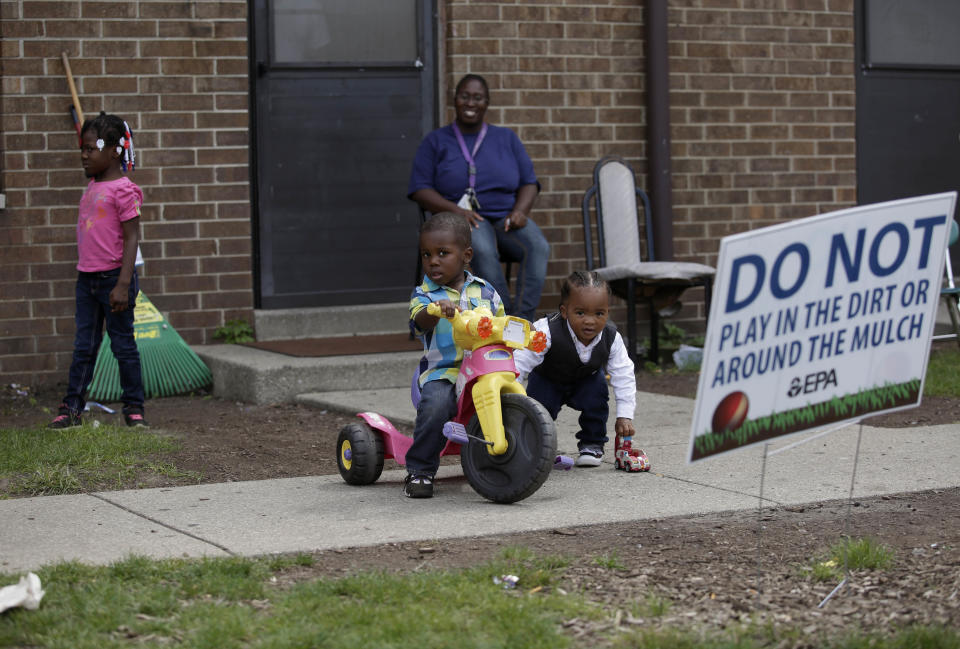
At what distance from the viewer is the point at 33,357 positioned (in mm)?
8734

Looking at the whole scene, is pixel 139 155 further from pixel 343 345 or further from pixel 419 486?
pixel 419 486

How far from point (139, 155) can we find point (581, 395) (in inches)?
173

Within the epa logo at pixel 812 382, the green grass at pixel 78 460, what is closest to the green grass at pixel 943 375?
the epa logo at pixel 812 382

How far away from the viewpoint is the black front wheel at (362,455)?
544 centimetres

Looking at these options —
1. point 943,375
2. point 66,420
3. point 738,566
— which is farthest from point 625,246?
point 738,566

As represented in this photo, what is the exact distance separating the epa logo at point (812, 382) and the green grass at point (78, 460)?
9.99ft

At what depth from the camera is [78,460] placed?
19.5 feet

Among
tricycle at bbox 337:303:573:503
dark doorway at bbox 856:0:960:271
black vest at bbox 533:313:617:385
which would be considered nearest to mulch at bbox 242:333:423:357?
black vest at bbox 533:313:617:385

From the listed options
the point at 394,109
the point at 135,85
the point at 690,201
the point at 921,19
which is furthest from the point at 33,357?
the point at 921,19

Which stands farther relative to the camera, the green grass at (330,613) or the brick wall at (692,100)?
the brick wall at (692,100)

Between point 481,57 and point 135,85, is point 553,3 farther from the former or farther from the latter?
point 135,85

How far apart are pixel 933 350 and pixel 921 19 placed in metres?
2.89

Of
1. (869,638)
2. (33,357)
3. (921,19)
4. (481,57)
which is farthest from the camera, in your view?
(921,19)

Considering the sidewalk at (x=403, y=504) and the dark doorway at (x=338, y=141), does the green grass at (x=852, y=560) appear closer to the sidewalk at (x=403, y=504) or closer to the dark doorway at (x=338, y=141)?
the sidewalk at (x=403, y=504)
